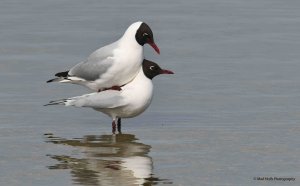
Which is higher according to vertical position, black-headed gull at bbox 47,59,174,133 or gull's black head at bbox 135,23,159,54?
gull's black head at bbox 135,23,159,54

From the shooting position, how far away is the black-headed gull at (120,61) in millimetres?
13836

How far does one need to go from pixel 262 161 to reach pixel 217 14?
36.7 feet

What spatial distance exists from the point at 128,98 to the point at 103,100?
0.34 metres

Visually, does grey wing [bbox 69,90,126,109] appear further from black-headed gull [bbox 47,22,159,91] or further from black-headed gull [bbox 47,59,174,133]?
black-headed gull [bbox 47,22,159,91]

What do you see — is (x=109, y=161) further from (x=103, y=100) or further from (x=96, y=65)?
(x=96, y=65)

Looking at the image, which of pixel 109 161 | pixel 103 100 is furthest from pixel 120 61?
pixel 109 161

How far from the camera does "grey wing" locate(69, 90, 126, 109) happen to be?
1387 centimetres

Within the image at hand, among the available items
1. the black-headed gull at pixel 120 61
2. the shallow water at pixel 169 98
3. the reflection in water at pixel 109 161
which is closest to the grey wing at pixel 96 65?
the black-headed gull at pixel 120 61

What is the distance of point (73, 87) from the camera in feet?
56.3

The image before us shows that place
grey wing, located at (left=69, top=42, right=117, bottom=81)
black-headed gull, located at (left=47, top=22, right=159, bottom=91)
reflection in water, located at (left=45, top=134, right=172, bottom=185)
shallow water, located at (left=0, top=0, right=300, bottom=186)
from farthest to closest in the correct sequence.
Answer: grey wing, located at (left=69, top=42, right=117, bottom=81) → black-headed gull, located at (left=47, top=22, right=159, bottom=91) → shallow water, located at (left=0, top=0, right=300, bottom=186) → reflection in water, located at (left=45, top=134, right=172, bottom=185)

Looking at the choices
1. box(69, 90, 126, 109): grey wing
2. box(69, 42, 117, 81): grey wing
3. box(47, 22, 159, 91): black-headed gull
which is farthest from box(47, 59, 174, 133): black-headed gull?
box(69, 42, 117, 81): grey wing

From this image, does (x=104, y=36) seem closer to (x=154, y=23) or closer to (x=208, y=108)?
(x=154, y=23)

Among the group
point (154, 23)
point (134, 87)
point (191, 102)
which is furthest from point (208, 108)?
point (154, 23)

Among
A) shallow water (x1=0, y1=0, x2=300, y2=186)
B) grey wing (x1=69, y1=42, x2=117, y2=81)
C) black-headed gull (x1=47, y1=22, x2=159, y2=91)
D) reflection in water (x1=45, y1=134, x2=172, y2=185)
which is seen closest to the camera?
reflection in water (x1=45, y1=134, x2=172, y2=185)
